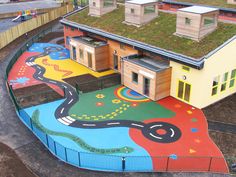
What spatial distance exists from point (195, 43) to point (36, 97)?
17104 millimetres

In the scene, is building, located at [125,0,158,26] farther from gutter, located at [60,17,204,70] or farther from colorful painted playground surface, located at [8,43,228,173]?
colorful painted playground surface, located at [8,43,228,173]

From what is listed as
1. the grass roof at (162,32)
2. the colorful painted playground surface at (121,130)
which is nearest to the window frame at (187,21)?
the grass roof at (162,32)

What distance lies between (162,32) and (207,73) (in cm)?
807

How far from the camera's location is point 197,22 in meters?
26.0

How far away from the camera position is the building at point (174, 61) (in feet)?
81.8

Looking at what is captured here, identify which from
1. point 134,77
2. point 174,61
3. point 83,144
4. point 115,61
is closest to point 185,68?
point 174,61

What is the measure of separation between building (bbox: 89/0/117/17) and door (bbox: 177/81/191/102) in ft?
59.6

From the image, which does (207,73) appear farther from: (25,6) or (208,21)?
(25,6)

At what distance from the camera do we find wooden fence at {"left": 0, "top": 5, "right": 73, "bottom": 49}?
44812 mm

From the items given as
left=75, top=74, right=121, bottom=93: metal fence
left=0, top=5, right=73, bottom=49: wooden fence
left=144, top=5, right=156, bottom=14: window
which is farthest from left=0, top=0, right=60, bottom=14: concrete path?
left=75, top=74, right=121, bottom=93: metal fence

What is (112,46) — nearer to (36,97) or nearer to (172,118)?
(36,97)

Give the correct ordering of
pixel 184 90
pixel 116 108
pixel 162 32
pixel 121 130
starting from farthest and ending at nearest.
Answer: pixel 162 32 → pixel 184 90 → pixel 116 108 → pixel 121 130

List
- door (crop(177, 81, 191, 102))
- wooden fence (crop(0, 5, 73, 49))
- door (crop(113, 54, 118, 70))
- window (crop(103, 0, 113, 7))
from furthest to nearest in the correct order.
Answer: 1. wooden fence (crop(0, 5, 73, 49))
2. window (crop(103, 0, 113, 7))
3. door (crop(113, 54, 118, 70))
4. door (crop(177, 81, 191, 102))

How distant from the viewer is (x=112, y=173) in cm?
1823
